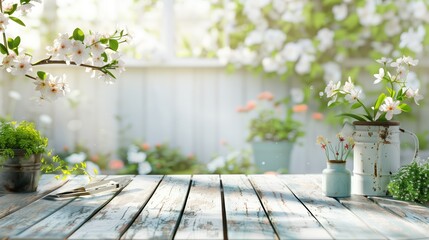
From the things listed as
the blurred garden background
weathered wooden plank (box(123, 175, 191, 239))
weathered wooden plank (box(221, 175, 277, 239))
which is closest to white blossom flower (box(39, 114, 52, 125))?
the blurred garden background

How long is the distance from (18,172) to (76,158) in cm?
262

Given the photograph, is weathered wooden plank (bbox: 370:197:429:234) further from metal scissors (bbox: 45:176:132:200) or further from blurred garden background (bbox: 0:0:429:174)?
blurred garden background (bbox: 0:0:429:174)

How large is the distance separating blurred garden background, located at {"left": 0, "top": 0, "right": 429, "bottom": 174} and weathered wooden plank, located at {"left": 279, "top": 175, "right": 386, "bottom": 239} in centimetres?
261

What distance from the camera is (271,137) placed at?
470 centimetres

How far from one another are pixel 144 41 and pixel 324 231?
11.7 feet

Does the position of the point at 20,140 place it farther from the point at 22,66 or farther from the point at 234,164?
the point at 234,164

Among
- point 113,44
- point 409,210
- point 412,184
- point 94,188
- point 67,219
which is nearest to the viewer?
point 67,219

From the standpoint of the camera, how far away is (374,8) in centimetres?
475

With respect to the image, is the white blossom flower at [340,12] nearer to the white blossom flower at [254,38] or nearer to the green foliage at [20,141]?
the white blossom flower at [254,38]

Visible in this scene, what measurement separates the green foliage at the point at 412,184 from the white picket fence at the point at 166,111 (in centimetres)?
294

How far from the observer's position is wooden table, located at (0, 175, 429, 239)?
1.45 metres

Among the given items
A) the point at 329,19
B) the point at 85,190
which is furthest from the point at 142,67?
the point at 85,190

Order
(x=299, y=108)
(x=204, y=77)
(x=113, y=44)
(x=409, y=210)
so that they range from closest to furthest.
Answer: (x=409, y=210), (x=113, y=44), (x=299, y=108), (x=204, y=77)

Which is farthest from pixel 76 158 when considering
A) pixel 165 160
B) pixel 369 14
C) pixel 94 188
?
pixel 94 188
